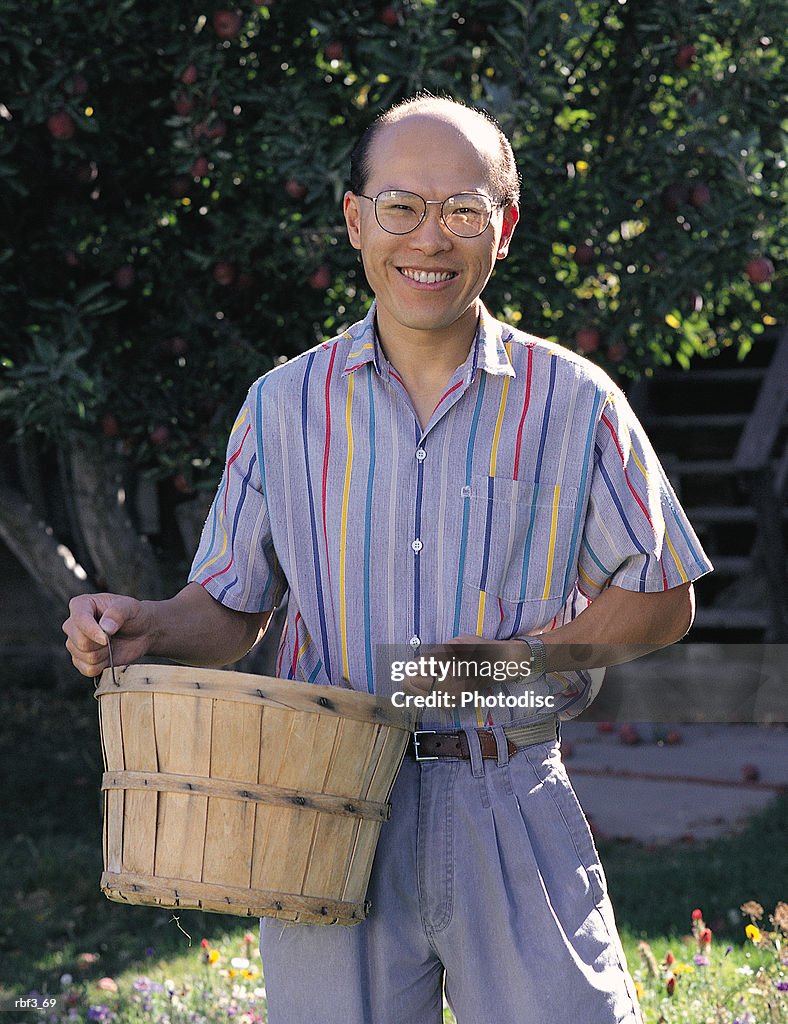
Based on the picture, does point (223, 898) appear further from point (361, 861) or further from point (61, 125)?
point (61, 125)

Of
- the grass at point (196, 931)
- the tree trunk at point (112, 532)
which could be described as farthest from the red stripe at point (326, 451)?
the tree trunk at point (112, 532)

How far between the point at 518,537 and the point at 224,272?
230 cm

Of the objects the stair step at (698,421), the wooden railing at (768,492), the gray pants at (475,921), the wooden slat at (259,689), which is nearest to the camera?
the wooden slat at (259,689)

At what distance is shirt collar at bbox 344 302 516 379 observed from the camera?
194cm

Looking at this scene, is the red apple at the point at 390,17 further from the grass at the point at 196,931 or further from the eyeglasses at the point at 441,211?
the grass at the point at 196,931

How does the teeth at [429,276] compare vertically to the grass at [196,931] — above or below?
above

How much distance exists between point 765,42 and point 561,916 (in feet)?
9.17

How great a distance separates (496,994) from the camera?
1847 mm

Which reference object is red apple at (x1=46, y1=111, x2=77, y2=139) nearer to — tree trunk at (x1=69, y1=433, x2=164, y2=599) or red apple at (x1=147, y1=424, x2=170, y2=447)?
red apple at (x1=147, y1=424, x2=170, y2=447)

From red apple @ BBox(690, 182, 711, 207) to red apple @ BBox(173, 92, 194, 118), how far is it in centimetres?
140

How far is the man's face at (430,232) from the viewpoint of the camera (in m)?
1.89

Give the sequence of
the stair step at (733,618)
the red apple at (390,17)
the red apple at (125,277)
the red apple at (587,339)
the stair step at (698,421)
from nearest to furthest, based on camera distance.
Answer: the red apple at (390,17), the red apple at (587,339), the red apple at (125,277), the stair step at (733,618), the stair step at (698,421)

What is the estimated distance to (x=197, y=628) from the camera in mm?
1991

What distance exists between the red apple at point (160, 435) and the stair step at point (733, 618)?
3.87 meters
